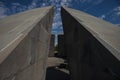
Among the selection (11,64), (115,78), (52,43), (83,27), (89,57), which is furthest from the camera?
(52,43)

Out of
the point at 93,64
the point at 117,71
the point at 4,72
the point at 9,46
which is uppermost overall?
the point at 9,46

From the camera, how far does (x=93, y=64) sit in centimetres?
227

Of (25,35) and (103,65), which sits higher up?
(25,35)

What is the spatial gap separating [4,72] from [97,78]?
130cm

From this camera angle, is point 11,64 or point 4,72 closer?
point 4,72

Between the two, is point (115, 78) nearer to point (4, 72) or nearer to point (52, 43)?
point (4, 72)

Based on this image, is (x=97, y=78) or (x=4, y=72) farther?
(x=97, y=78)

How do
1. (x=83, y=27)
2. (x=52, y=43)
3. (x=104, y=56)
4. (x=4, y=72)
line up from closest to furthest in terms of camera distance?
(x=4, y=72)
(x=104, y=56)
(x=83, y=27)
(x=52, y=43)

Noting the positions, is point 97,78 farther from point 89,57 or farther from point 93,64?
point 89,57

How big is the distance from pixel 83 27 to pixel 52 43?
9.45 metres

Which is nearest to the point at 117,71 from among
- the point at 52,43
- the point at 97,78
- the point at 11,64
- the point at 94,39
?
the point at 97,78

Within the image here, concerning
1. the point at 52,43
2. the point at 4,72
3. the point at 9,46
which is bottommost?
the point at 52,43

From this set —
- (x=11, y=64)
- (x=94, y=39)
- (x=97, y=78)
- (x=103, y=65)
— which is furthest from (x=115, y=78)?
(x=11, y=64)

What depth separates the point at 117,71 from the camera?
1.74 metres
